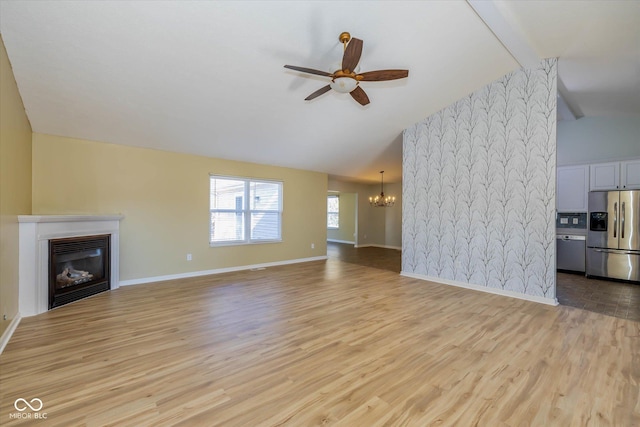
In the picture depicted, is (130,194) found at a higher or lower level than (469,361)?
higher

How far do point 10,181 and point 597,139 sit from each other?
917 cm

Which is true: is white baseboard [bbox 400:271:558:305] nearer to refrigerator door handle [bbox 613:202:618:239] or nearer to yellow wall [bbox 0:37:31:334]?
refrigerator door handle [bbox 613:202:618:239]

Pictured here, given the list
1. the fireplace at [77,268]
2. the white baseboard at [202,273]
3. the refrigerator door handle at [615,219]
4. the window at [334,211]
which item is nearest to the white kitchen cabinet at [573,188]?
the refrigerator door handle at [615,219]

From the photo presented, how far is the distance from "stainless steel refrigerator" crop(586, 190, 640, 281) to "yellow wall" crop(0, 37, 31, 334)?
28.1ft

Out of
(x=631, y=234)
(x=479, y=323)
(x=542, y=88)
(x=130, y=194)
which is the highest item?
(x=542, y=88)

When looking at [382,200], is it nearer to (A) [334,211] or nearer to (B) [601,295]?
(A) [334,211]

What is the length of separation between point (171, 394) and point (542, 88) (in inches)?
215

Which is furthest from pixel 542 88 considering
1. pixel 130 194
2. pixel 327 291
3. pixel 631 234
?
pixel 130 194

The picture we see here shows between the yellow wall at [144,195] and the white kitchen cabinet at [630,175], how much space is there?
6.76 meters

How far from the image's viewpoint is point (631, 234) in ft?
16.3

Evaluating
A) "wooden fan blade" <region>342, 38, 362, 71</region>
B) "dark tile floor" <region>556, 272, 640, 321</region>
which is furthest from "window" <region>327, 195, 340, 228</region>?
"wooden fan blade" <region>342, 38, 362, 71</region>

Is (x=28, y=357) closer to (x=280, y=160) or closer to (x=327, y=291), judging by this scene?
(x=327, y=291)

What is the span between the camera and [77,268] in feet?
13.2

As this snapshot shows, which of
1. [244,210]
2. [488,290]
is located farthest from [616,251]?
[244,210]
